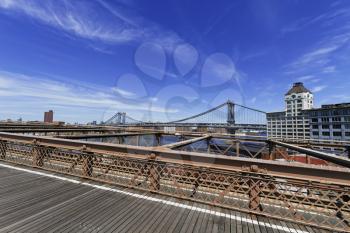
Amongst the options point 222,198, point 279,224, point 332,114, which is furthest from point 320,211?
point 332,114

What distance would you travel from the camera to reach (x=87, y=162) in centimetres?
662

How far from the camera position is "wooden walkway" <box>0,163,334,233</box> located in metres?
3.77

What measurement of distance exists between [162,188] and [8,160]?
7.91 m

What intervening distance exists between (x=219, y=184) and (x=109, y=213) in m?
2.81

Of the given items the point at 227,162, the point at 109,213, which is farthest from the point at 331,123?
the point at 109,213

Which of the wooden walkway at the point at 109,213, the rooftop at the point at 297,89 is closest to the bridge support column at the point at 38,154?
the wooden walkway at the point at 109,213

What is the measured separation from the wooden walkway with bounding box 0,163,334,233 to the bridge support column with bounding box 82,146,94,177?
925 millimetres

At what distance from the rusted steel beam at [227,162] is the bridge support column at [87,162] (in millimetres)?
205

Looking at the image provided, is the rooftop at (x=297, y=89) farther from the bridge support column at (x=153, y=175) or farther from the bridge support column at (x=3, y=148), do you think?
the bridge support column at (x=3, y=148)

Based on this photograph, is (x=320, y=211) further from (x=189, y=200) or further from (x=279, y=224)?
(x=189, y=200)

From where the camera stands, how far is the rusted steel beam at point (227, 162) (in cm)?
380

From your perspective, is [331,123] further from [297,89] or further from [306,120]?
[297,89]

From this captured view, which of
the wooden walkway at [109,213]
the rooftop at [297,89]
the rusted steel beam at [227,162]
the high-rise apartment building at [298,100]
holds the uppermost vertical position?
the rooftop at [297,89]

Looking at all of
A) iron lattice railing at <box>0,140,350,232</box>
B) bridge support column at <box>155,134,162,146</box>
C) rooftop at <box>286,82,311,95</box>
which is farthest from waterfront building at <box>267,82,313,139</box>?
A: iron lattice railing at <box>0,140,350,232</box>
